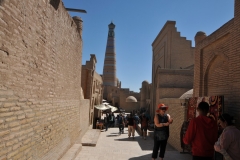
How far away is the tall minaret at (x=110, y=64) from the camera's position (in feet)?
154

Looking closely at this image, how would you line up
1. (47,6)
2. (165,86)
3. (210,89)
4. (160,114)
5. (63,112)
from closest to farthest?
(47,6), (160,114), (63,112), (210,89), (165,86)

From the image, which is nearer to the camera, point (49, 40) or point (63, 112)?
point (49, 40)

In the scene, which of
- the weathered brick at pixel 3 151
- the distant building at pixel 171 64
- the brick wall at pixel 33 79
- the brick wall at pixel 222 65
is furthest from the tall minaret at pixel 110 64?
the weathered brick at pixel 3 151

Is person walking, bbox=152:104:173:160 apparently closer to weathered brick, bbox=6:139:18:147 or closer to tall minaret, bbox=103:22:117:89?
weathered brick, bbox=6:139:18:147

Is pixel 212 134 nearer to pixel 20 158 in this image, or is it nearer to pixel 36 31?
pixel 20 158

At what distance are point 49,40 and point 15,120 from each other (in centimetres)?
224

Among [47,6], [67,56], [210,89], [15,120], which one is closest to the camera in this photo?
[15,120]

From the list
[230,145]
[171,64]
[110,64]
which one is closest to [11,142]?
[230,145]

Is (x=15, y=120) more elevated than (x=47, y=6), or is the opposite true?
(x=47, y=6)

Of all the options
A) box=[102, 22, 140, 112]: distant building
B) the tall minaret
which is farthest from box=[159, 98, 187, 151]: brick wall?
the tall minaret

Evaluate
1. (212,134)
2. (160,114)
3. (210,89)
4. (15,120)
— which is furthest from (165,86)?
(15,120)

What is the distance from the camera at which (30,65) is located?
3.90 meters

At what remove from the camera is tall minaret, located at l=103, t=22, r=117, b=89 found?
154 ft

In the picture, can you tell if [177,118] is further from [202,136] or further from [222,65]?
[202,136]
